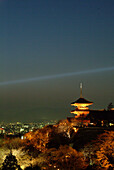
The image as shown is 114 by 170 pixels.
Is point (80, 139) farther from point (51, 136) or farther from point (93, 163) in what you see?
point (93, 163)

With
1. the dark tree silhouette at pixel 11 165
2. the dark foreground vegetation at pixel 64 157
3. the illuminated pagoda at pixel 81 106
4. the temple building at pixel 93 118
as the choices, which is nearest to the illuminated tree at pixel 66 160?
the dark foreground vegetation at pixel 64 157

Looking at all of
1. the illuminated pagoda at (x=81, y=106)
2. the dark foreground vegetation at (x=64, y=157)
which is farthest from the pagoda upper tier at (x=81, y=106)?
the dark foreground vegetation at (x=64, y=157)

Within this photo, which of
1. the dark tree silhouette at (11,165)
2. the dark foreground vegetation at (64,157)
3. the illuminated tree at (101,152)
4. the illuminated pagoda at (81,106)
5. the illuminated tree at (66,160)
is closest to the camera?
the dark tree silhouette at (11,165)

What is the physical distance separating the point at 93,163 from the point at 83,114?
16.4 meters

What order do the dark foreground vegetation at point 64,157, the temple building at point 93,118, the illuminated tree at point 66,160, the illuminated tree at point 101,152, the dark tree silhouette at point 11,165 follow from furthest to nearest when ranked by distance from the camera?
the temple building at point 93,118, the illuminated tree at point 66,160, the illuminated tree at point 101,152, the dark foreground vegetation at point 64,157, the dark tree silhouette at point 11,165

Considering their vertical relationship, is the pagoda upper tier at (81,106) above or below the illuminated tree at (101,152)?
above

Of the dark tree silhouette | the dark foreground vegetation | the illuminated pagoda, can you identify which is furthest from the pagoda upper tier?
the dark tree silhouette

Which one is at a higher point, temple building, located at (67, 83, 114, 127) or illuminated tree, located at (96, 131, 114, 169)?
temple building, located at (67, 83, 114, 127)

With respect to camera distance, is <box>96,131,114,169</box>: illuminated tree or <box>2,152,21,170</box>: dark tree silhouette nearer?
<box>2,152,21,170</box>: dark tree silhouette

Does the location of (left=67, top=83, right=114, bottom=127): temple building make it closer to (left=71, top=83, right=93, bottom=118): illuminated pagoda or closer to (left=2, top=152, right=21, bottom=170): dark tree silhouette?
(left=71, top=83, right=93, bottom=118): illuminated pagoda

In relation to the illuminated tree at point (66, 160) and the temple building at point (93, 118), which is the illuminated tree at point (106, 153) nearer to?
the illuminated tree at point (66, 160)

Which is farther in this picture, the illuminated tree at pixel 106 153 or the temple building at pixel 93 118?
Result: the temple building at pixel 93 118

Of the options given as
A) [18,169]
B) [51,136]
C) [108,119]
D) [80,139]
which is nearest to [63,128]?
[51,136]

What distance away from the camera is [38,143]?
27500mm
